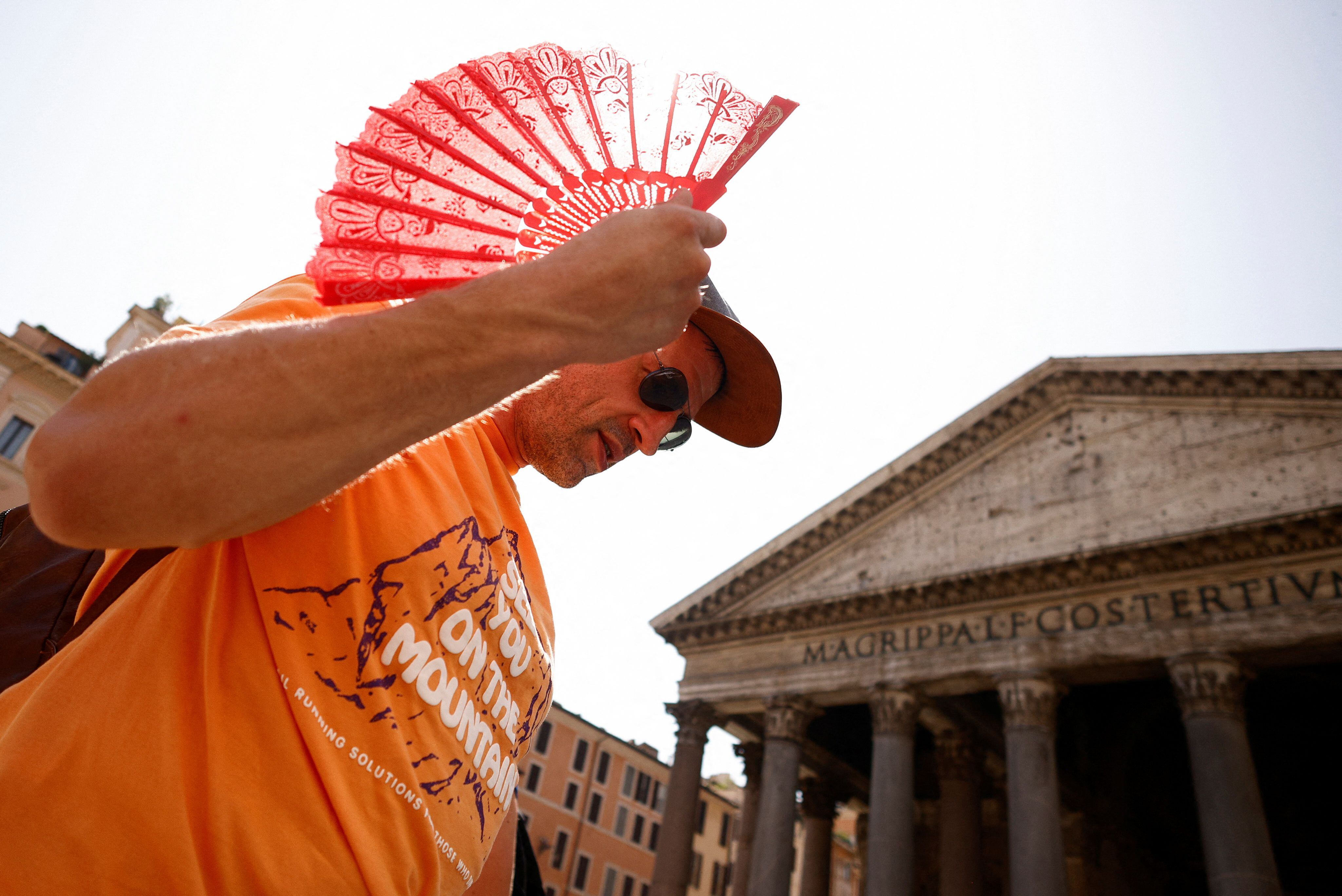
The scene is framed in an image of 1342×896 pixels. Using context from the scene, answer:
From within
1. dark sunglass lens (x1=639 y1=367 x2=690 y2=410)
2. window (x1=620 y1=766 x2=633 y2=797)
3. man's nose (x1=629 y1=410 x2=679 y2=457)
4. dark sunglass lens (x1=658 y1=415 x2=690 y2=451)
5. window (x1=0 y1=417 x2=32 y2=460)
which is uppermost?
window (x1=0 y1=417 x2=32 y2=460)

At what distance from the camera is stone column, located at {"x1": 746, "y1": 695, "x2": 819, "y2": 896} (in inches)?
544

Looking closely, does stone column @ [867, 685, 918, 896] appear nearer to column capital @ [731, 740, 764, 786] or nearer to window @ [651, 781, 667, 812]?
column capital @ [731, 740, 764, 786]

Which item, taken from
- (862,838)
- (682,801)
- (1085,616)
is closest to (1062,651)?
(1085,616)

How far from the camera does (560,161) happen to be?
119cm

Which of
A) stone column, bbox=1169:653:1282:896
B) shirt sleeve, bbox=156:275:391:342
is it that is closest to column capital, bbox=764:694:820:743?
stone column, bbox=1169:653:1282:896

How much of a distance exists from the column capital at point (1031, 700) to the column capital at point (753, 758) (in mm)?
6621

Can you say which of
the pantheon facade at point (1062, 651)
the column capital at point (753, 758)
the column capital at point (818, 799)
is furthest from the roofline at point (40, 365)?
the column capital at point (818, 799)

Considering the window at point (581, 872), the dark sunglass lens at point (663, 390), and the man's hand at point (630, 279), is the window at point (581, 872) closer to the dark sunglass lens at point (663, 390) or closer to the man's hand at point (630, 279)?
the dark sunglass lens at point (663, 390)

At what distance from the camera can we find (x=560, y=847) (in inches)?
1198

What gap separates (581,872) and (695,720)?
18.3 metres

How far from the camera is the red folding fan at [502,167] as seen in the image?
1025 millimetres

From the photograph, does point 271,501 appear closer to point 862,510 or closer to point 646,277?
point 646,277

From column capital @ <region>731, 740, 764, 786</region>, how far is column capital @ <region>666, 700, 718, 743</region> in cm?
156

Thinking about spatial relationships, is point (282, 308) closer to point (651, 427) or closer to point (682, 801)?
point (651, 427)
